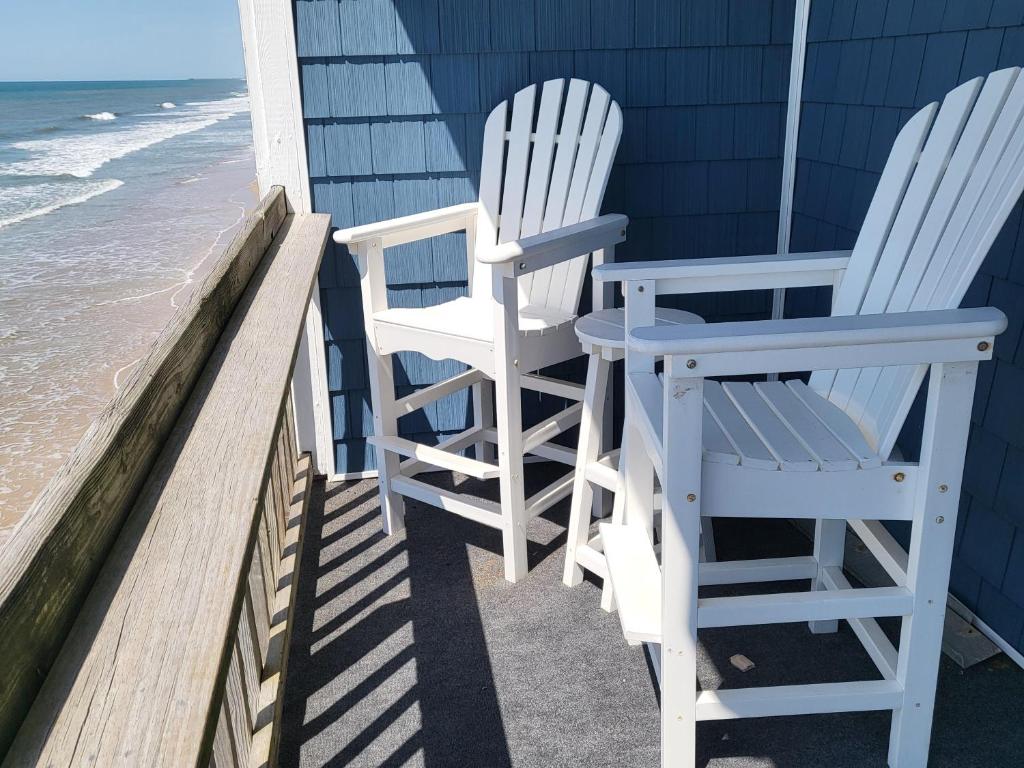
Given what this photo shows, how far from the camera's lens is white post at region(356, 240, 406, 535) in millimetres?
2631

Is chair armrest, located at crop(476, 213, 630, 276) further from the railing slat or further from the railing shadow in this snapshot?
the railing shadow

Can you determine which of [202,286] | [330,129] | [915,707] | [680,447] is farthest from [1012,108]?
[330,129]

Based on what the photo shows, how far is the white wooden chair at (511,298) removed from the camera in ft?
7.88

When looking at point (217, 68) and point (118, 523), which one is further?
point (217, 68)

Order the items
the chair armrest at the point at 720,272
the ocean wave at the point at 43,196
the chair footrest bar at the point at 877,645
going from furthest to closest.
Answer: the ocean wave at the point at 43,196 → the chair armrest at the point at 720,272 → the chair footrest bar at the point at 877,645

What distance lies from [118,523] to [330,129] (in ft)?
6.58

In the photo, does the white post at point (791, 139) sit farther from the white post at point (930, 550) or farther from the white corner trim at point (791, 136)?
the white post at point (930, 550)

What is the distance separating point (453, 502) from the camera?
258 centimetres

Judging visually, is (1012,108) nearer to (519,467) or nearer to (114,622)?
(519,467)

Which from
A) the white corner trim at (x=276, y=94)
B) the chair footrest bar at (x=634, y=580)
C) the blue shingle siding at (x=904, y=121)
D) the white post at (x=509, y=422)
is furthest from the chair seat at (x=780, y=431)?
the white corner trim at (x=276, y=94)

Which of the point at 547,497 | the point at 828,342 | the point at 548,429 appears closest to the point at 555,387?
the point at 548,429

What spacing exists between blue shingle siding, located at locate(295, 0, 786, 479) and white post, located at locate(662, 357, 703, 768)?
5.29 feet

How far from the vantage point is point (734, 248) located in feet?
10.2

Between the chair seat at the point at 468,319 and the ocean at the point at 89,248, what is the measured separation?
7.81 feet
